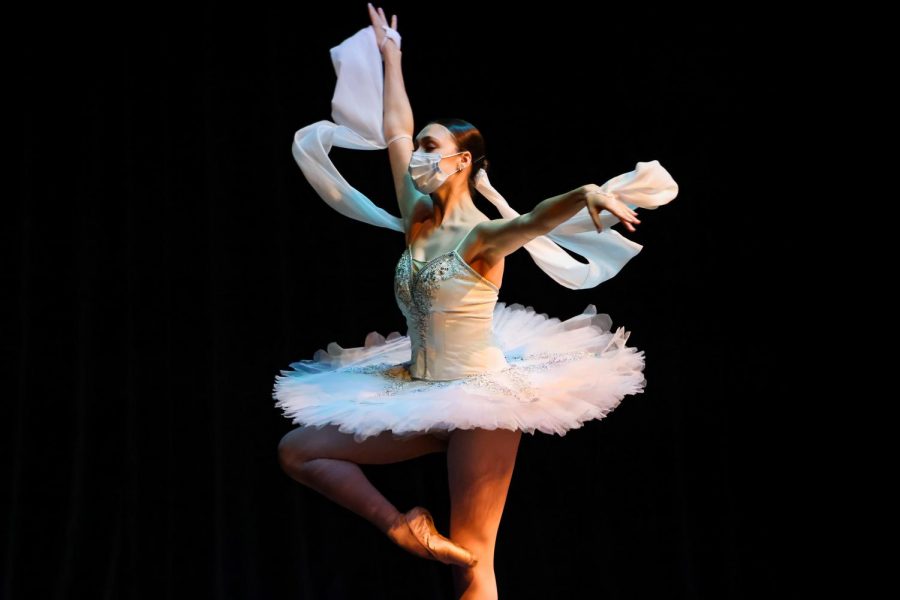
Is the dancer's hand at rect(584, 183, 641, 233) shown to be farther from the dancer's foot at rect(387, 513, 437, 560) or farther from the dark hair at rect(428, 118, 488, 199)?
the dancer's foot at rect(387, 513, 437, 560)

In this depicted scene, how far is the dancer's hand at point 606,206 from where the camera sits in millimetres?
1620

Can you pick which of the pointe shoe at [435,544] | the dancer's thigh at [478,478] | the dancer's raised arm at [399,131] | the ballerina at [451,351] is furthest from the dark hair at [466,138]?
the pointe shoe at [435,544]

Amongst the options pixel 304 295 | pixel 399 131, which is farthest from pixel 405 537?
pixel 304 295

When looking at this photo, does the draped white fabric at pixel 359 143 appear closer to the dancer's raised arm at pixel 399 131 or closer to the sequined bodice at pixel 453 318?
the dancer's raised arm at pixel 399 131

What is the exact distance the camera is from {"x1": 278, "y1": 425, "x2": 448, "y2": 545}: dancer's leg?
6.25ft

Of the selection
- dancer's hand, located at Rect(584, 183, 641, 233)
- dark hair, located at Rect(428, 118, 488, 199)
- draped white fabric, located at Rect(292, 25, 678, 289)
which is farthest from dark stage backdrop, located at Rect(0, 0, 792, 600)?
dancer's hand, located at Rect(584, 183, 641, 233)

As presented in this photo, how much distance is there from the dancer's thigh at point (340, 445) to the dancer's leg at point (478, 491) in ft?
0.54

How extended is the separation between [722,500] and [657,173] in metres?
1.42

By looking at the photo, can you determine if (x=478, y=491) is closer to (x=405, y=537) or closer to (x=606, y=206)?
(x=405, y=537)

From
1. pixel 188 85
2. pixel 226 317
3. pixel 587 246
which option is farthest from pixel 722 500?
pixel 188 85

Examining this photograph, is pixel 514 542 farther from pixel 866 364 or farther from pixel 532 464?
pixel 866 364

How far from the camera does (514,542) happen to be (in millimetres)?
2814

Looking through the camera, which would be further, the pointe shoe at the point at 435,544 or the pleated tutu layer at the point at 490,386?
the pointe shoe at the point at 435,544

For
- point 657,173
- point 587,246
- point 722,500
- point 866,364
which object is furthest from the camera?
point 722,500
